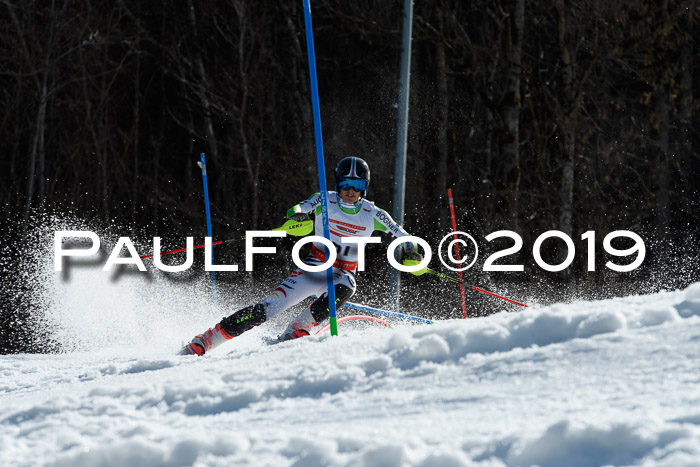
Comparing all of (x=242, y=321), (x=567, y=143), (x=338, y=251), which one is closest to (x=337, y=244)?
(x=338, y=251)

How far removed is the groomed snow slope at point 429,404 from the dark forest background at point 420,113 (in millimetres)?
11025

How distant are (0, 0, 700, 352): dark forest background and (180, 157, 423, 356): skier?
325 inches

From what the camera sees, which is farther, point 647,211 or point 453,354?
point 647,211

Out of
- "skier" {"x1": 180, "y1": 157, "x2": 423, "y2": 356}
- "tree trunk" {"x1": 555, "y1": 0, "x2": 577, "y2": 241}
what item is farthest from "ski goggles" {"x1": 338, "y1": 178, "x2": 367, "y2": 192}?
"tree trunk" {"x1": 555, "y1": 0, "x2": 577, "y2": 241}

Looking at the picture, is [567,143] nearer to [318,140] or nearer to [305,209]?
[305,209]

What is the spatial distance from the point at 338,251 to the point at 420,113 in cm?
1053

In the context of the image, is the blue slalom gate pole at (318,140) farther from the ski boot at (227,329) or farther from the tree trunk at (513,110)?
the tree trunk at (513,110)

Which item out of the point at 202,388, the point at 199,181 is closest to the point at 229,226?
the point at 199,181

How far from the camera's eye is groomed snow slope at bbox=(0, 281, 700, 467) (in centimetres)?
228

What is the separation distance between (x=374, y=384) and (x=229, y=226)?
15.9 metres

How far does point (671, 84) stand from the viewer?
14727 mm

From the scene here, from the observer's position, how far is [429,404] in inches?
111

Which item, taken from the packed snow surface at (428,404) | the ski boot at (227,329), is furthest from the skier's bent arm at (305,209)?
the packed snow surface at (428,404)

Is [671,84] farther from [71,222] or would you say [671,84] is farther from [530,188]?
[71,222]
